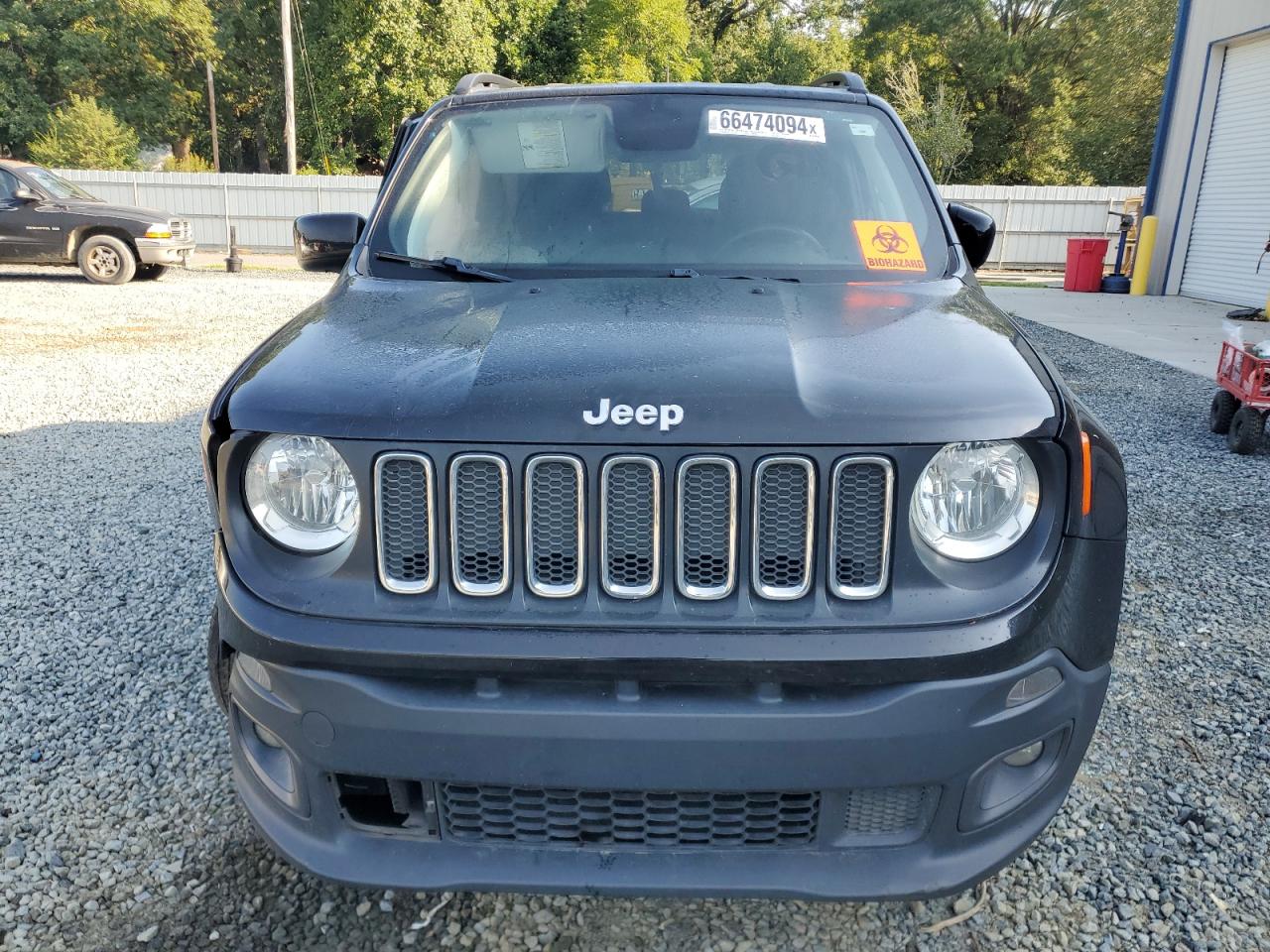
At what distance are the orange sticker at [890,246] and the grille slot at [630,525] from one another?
1.34 m

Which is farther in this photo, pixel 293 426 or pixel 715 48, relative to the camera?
pixel 715 48

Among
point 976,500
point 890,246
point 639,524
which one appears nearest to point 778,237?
point 890,246

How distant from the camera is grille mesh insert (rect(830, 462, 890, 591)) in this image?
1.79 m

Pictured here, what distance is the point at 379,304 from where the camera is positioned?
8.38ft

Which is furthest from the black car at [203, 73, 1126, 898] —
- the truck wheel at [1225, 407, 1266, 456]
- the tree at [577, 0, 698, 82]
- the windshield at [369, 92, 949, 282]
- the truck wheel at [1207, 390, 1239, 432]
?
the tree at [577, 0, 698, 82]

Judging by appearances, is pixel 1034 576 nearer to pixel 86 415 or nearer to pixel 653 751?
pixel 653 751

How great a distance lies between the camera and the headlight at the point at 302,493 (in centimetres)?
189

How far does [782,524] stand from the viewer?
180 cm

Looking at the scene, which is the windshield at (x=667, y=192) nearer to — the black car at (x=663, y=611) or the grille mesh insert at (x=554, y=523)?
the black car at (x=663, y=611)

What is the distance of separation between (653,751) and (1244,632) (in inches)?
121

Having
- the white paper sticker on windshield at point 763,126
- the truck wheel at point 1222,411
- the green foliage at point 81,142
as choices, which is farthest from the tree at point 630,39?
the white paper sticker on windshield at point 763,126

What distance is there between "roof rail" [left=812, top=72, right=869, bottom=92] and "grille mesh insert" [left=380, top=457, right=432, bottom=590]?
8.05ft

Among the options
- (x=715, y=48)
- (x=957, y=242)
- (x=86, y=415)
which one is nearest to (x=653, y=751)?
(x=957, y=242)

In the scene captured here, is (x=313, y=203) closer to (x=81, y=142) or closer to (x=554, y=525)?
(x=81, y=142)
